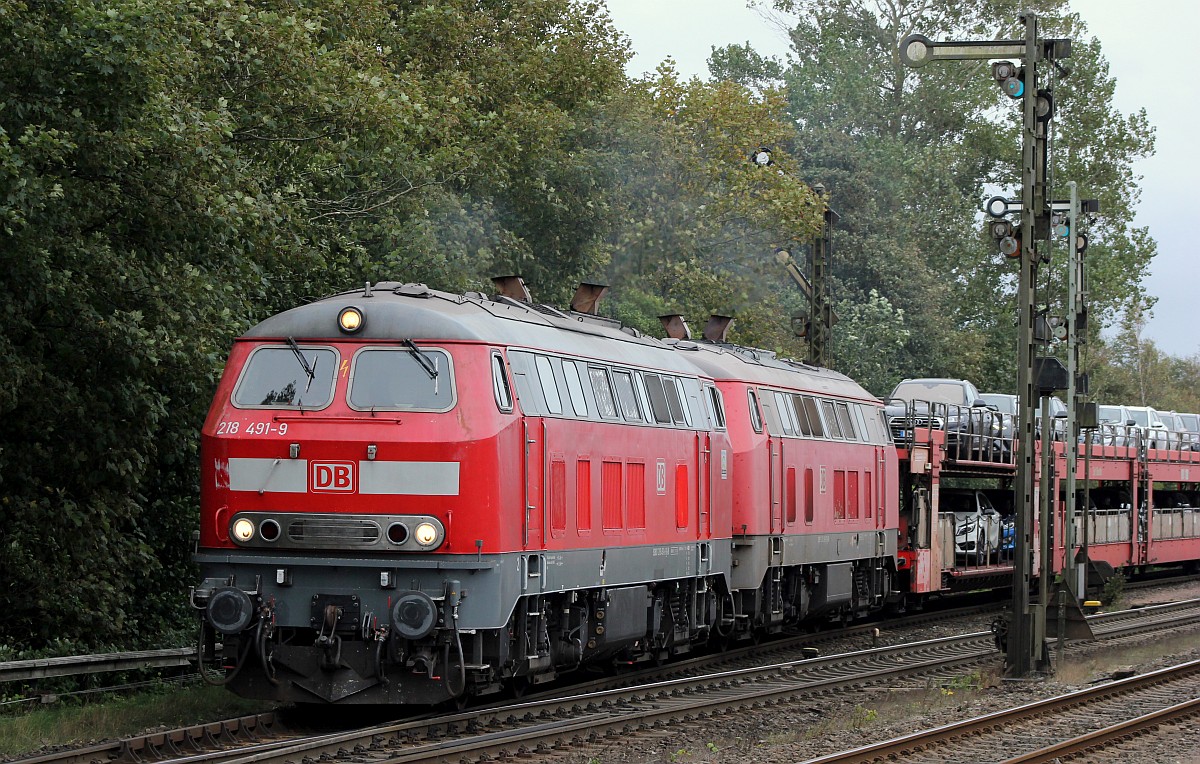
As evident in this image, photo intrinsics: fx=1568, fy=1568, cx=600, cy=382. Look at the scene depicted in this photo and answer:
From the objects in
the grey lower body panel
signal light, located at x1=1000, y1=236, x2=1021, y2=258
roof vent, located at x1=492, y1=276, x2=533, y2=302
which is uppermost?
signal light, located at x1=1000, y1=236, x2=1021, y2=258

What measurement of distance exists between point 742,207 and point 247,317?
2089cm

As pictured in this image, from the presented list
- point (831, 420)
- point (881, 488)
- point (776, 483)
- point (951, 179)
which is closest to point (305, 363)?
point (776, 483)

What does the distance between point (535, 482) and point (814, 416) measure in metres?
9.86

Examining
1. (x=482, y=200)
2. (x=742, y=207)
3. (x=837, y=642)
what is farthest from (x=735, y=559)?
(x=742, y=207)

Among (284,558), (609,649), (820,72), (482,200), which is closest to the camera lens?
(284,558)

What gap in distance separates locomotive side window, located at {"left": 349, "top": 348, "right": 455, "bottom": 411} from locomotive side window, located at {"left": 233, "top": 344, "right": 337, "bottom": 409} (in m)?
0.26

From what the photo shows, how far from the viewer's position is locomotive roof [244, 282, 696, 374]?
44.7 feet

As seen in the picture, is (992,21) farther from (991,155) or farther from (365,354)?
(365,354)

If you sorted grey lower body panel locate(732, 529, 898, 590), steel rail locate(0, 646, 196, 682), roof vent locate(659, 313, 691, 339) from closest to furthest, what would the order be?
1. steel rail locate(0, 646, 196, 682)
2. grey lower body panel locate(732, 529, 898, 590)
3. roof vent locate(659, 313, 691, 339)

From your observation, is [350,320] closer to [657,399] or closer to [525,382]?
[525,382]

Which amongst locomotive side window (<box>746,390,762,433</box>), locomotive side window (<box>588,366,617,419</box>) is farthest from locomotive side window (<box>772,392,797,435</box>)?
locomotive side window (<box>588,366,617,419</box>)

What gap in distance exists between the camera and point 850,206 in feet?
196

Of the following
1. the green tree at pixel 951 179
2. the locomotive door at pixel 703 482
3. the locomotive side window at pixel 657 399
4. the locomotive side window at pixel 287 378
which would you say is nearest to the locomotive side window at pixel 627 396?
the locomotive side window at pixel 657 399

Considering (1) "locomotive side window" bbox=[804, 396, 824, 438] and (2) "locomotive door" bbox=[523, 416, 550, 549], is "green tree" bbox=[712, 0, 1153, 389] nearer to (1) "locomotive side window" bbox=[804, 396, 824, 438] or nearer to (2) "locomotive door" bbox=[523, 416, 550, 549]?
(1) "locomotive side window" bbox=[804, 396, 824, 438]
